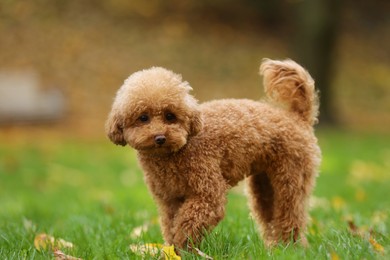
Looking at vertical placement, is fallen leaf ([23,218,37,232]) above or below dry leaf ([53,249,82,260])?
above

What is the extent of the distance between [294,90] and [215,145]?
83cm

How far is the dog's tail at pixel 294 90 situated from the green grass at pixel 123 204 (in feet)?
2.78

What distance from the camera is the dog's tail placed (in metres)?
4.36

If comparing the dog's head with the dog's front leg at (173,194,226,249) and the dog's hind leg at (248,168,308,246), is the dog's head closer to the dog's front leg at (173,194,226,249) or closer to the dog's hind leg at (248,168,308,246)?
the dog's front leg at (173,194,226,249)

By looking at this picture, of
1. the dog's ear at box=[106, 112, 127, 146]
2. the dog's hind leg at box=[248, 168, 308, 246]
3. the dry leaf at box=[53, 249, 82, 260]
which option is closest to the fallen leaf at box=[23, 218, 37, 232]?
the dry leaf at box=[53, 249, 82, 260]

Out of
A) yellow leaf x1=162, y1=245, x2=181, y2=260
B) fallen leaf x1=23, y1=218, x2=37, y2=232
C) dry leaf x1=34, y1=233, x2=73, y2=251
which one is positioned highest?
fallen leaf x1=23, y1=218, x2=37, y2=232

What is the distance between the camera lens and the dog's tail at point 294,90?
4359mm

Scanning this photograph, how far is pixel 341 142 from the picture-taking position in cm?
1263

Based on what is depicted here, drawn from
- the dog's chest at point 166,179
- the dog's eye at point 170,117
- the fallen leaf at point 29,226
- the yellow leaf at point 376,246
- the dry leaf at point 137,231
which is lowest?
the yellow leaf at point 376,246

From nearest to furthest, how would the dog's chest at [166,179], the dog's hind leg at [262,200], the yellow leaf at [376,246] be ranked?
the yellow leaf at [376,246] < the dog's chest at [166,179] < the dog's hind leg at [262,200]

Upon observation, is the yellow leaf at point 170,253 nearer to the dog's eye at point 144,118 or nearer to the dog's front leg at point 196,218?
the dog's front leg at point 196,218

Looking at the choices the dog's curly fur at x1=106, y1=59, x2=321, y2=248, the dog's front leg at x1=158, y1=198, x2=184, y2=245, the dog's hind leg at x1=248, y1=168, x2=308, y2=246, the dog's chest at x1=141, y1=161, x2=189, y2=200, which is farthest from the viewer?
the dog's hind leg at x1=248, y1=168, x2=308, y2=246

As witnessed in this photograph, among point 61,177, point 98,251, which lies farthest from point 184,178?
point 61,177

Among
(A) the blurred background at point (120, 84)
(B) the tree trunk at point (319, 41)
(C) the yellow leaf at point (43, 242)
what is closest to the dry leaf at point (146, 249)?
(A) the blurred background at point (120, 84)
